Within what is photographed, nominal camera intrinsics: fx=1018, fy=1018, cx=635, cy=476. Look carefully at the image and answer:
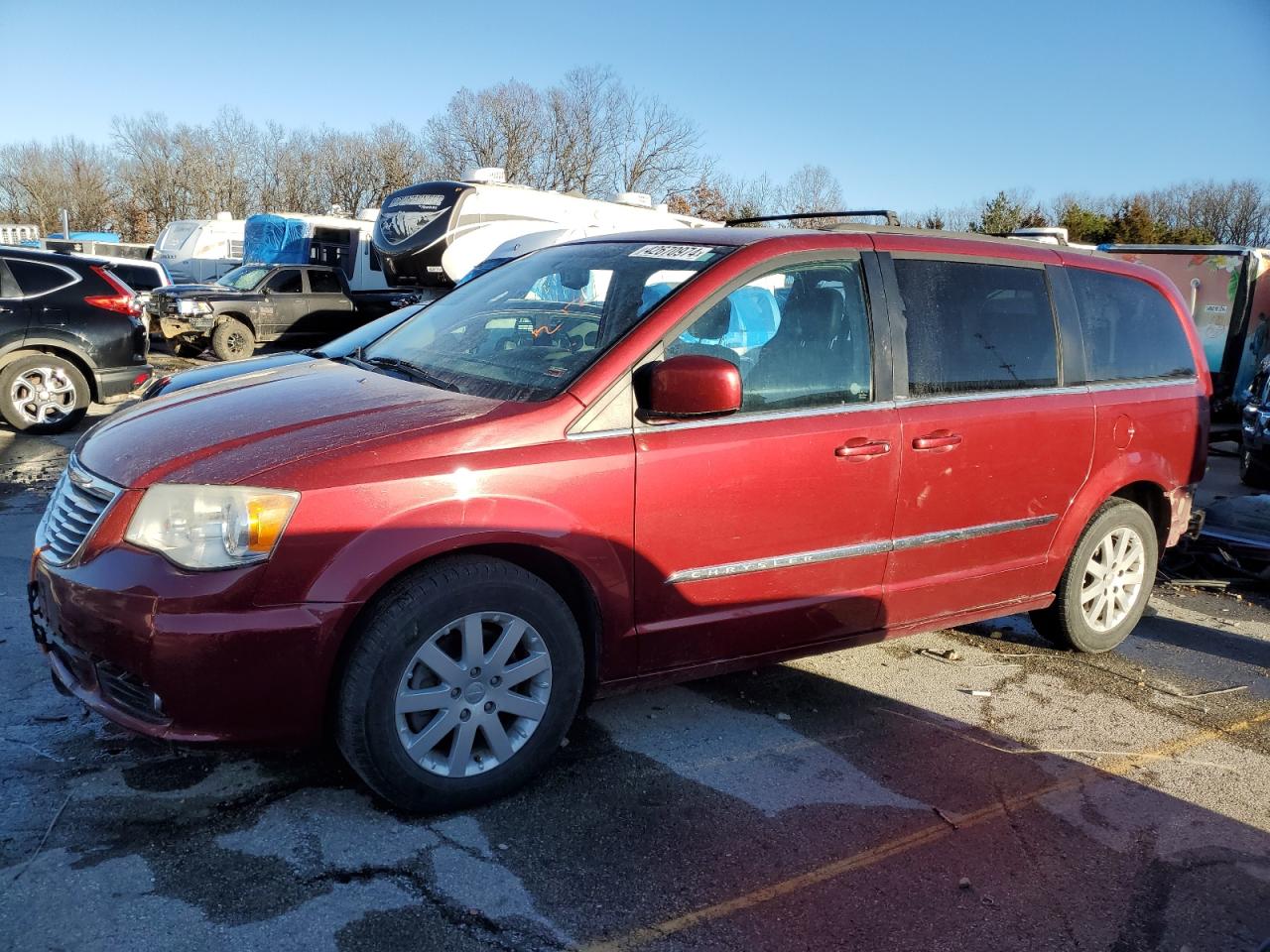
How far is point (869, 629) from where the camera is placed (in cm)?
396

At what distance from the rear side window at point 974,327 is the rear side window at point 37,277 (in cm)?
807

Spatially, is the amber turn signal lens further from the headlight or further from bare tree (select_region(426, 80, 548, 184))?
bare tree (select_region(426, 80, 548, 184))

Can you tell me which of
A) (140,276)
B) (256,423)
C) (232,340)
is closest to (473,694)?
(256,423)

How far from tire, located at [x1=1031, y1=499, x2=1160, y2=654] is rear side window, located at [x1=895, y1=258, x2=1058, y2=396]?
0.83 metres

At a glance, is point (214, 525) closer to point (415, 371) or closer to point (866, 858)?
point (415, 371)

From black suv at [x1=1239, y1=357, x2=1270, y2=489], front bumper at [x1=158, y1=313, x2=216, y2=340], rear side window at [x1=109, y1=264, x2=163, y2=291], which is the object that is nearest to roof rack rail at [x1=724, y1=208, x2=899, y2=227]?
black suv at [x1=1239, y1=357, x2=1270, y2=489]

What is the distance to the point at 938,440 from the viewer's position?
12.7 ft

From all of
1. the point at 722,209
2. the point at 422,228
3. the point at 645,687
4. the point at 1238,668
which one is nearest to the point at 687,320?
the point at 645,687

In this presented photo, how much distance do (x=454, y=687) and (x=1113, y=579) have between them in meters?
3.36

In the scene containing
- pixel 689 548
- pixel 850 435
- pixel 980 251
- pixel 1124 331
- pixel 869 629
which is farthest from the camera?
pixel 1124 331

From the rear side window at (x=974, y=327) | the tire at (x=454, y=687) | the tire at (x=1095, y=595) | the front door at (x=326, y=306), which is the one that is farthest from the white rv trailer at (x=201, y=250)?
the tire at (x=454, y=687)

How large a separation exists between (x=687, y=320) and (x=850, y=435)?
2.46 ft

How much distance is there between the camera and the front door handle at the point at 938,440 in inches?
151

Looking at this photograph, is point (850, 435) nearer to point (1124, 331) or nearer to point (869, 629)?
point (869, 629)
